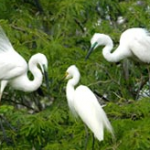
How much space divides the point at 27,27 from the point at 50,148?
197cm

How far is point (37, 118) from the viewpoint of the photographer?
5.54m

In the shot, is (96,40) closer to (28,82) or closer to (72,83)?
(28,82)

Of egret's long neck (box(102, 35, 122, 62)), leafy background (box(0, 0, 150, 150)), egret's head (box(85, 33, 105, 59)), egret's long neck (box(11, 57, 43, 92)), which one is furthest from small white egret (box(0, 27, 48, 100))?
egret's long neck (box(102, 35, 122, 62))

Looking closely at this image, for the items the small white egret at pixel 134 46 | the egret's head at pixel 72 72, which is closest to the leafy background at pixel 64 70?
the small white egret at pixel 134 46

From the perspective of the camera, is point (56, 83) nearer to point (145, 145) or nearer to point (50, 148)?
point (50, 148)

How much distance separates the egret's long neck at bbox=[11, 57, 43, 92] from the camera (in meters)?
6.41

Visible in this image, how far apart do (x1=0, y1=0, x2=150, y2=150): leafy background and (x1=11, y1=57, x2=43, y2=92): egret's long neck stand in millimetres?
135

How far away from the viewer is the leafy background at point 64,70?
5277 millimetres

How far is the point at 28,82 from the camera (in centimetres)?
652

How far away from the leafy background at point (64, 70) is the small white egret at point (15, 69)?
0.15 m

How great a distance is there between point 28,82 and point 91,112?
1.67 meters

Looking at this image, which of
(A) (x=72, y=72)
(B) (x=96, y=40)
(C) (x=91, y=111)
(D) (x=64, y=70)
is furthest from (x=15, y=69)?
(C) (x=91, y=111)

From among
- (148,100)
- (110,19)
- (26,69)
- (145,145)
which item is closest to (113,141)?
(145,145)

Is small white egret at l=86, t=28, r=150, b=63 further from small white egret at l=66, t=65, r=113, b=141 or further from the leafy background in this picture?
small white egret at l=66, t=65, r=113, b=141
